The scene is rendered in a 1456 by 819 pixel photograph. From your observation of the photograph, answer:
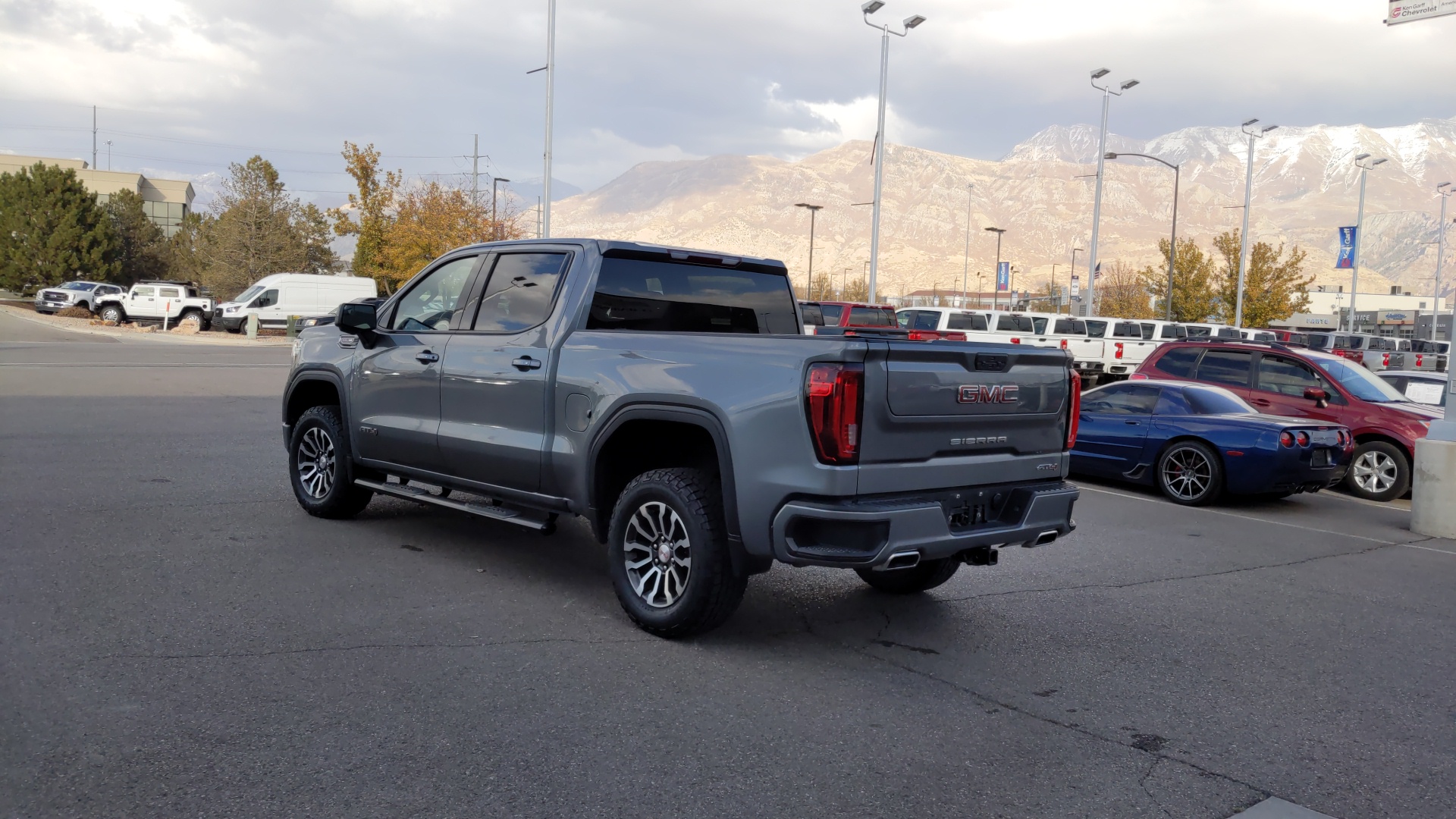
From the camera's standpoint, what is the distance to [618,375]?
5.63m

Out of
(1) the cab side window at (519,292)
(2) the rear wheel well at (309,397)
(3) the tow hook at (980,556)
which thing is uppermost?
(1) the cab side window at (519,292)

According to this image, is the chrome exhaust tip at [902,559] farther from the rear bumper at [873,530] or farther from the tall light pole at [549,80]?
the tall light pole at [549,80]

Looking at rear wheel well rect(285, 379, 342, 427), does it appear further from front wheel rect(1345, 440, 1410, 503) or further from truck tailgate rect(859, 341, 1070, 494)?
front wheel rect(1345, 440, 1410, 503)

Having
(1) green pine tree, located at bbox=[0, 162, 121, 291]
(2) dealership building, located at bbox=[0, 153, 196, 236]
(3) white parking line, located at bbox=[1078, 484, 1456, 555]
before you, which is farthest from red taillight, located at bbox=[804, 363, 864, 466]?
(2) dealership building, located at bbox=[0, 153, 196, 236]

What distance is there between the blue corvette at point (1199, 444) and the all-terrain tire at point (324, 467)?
7963mm

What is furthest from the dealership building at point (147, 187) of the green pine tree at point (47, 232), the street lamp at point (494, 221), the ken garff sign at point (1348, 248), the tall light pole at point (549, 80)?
the ken garff sign at point (1348, 248)

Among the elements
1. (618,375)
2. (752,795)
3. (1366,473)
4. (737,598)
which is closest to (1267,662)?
(737,598)

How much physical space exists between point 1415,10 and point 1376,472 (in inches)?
200

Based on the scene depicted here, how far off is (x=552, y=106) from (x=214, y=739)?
31316 millimetres

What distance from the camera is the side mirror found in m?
7.11

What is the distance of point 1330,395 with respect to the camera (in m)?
13.2

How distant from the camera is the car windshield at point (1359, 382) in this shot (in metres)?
13.2

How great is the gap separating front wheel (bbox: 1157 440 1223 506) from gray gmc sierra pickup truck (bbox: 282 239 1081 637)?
5.90 meters

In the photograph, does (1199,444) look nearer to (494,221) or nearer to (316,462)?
(316,462)
